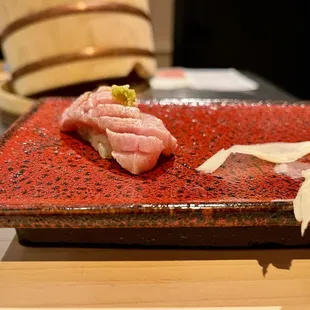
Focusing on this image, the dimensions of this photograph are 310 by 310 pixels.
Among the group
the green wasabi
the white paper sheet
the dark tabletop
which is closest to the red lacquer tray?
the green wasabi

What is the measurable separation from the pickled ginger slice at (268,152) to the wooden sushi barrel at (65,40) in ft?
3.08

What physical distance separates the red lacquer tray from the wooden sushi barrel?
680 millimetres

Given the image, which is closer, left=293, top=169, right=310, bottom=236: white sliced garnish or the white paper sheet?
left=293, top=169, right=310, bottom=236: white sliced garnish

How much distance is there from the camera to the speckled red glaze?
2.66 ft

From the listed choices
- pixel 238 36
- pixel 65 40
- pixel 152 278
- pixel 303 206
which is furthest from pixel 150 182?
pixel 238 36

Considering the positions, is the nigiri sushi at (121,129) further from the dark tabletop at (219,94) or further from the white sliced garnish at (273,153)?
the dark tabletop at (219,94)

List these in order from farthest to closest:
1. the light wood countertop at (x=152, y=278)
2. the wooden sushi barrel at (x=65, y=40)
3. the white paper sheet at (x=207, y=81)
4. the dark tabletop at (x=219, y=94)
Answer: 1. the white paper sheet at (x=207, y=81)
2. the dark tabletop at (x=219, y=94)
3. the wooden sushi barrel at (x=65, y=40)
4. the light wood countertop at (x=152, y=278)

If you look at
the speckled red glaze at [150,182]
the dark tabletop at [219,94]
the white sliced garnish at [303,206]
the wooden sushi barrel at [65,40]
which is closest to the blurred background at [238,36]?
the dark tabletop at [219,94]

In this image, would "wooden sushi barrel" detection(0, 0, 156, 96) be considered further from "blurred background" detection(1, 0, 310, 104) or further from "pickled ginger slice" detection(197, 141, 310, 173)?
"blurred background" detection(1, 0, 310, 104)

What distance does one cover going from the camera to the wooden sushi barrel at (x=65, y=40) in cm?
178

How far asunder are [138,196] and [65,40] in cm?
116

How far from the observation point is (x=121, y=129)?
104 centimetres

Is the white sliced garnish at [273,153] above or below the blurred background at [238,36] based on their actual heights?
above

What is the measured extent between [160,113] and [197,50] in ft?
12.7
